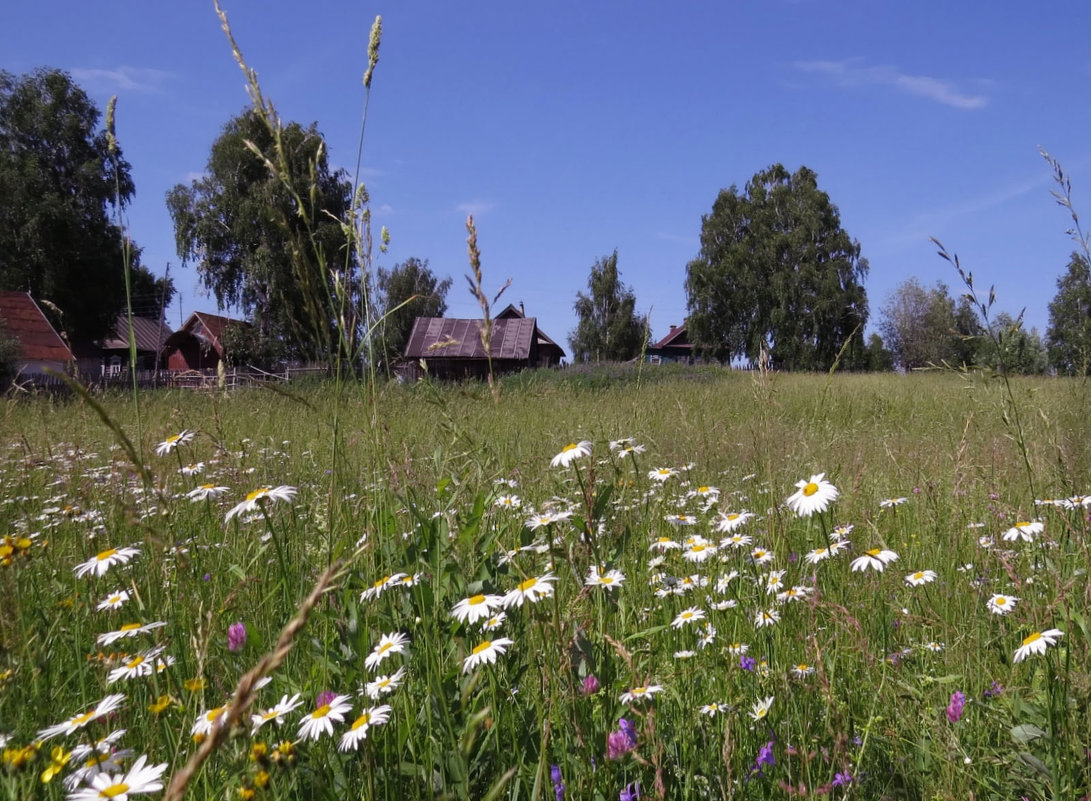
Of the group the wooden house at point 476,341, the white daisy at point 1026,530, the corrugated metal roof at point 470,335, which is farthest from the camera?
the corrugated metal roof at point 470,335

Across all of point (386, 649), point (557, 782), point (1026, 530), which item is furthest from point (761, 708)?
point (1026, 530)

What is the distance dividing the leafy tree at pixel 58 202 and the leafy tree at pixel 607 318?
2948 cm

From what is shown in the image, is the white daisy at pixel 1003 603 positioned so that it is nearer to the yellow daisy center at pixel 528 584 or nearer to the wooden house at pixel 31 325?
the yellow daisy center at pixel 528 584

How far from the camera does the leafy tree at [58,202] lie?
28.4m

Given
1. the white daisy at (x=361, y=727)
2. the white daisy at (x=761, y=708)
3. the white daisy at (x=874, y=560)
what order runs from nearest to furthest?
the white daisy at (x=361, y=727) < the white daisy at (x=761, y=708) < the white daisy at (x=874, y=560)

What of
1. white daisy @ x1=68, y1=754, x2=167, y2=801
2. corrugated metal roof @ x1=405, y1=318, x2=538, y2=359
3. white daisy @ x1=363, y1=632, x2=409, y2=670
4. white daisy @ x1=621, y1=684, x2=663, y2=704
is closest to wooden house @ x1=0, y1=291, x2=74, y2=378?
corrugated metal roof @ x1=405, y1=318, x2=538, y2=359

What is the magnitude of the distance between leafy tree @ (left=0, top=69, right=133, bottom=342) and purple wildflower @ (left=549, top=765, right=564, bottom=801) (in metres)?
32.0

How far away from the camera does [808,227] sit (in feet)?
127

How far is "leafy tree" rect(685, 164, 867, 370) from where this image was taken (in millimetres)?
38469

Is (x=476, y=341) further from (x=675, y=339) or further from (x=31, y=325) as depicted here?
(x=675, y=339)

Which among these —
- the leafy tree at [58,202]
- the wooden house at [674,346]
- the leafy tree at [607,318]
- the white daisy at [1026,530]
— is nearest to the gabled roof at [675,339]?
the wooden house at [674,346]

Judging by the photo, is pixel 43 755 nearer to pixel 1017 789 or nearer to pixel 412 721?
pixel 412 721

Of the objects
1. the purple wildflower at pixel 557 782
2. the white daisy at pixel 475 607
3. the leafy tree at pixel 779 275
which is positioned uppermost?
the leafy tree at pixel 779 275

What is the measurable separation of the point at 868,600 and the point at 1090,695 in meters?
0.88
